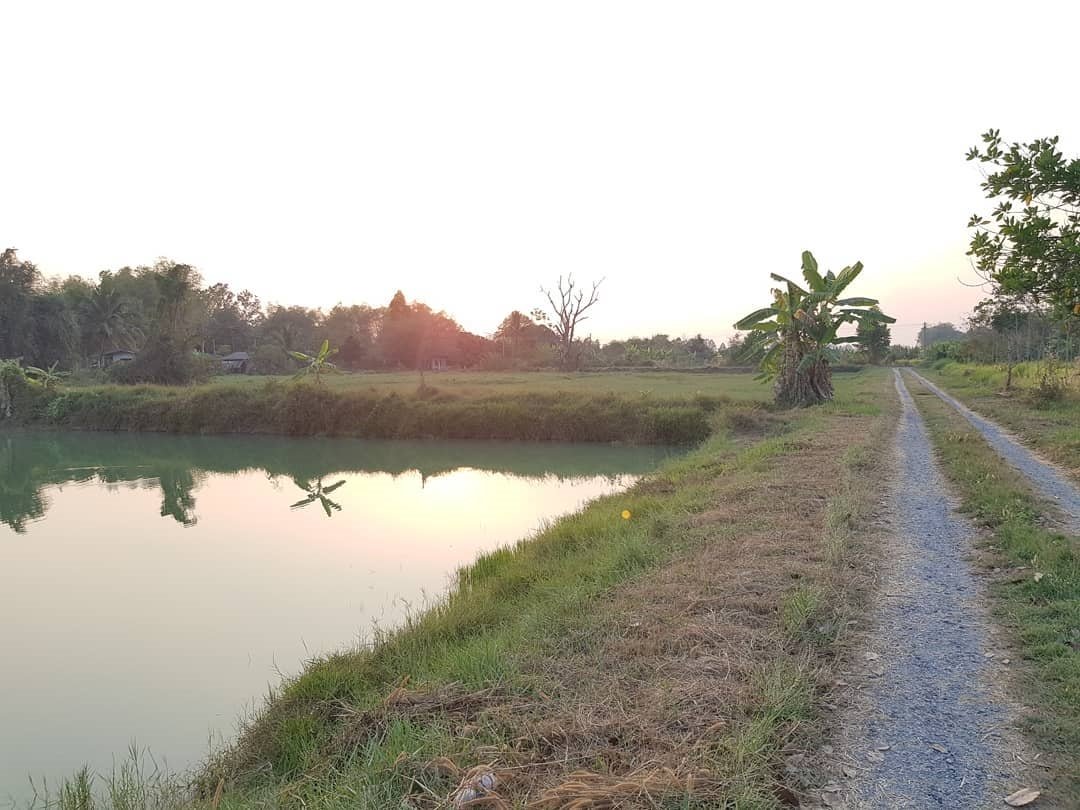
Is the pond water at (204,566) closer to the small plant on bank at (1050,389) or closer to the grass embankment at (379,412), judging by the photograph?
the grass embankment at (379,412)

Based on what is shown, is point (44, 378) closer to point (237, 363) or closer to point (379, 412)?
point (379, 412)

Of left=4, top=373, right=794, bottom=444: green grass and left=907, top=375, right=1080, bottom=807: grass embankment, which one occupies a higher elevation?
left=4, top=373, right=794, bottom=444: green grass

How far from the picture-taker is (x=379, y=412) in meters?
23.4

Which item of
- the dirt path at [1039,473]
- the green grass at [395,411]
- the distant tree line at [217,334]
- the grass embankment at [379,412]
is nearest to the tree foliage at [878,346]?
the distant tree line at [217,334]

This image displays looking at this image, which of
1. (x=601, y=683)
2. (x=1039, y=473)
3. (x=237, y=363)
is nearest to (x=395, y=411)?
(x=1039, y=473)

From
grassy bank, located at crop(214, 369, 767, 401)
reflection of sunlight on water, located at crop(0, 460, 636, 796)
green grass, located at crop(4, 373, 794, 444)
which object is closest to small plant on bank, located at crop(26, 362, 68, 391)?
green grass, located at crop(4, 373, 794, 444)

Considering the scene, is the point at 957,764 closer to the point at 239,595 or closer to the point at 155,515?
the point at 239,595

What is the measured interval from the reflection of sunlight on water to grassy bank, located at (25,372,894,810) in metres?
1.20

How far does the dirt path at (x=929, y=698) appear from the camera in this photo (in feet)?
8.40

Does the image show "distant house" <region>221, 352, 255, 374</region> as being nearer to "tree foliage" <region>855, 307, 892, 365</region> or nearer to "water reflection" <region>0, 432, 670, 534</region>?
"water reflection" <region>0, 432, 670, 534</region>

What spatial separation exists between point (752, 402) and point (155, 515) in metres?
16.3

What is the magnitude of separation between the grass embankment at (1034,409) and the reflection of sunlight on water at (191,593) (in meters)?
7.65

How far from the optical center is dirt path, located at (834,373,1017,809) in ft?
8.40

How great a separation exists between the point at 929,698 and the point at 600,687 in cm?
167
